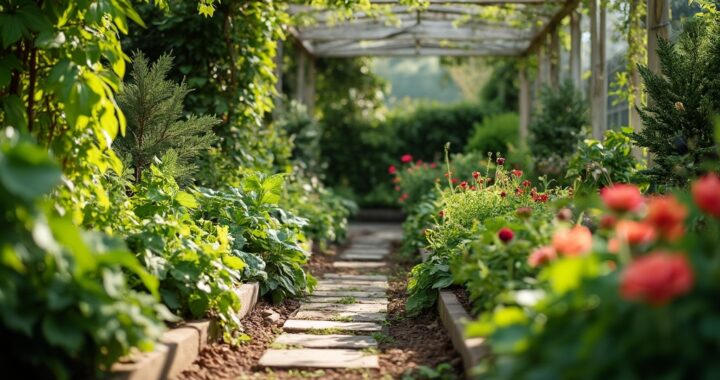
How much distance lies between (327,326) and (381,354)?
61cm

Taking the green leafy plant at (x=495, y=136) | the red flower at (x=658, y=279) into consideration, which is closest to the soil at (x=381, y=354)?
the red flower at (x=658, y=279)

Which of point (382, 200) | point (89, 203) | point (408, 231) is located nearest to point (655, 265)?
point (89, 203)

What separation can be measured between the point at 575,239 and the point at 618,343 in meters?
0.34

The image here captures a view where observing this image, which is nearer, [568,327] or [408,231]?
[568,327]

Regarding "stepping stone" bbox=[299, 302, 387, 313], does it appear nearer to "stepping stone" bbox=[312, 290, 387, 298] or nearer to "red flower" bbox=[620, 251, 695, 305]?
"stepping stone" bbox=[312, 290, 387, 298]

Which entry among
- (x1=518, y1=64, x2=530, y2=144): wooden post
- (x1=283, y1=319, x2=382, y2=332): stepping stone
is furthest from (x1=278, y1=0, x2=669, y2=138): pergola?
(x1=283, y1=319, x2=382, y2=332): stepping stone

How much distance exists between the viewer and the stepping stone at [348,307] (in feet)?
14.0

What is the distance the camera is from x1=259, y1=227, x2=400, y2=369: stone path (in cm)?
309

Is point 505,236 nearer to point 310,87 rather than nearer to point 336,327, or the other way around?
point 336,327

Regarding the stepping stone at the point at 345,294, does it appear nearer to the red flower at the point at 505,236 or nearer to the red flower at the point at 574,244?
the red flower at the point at 505,236

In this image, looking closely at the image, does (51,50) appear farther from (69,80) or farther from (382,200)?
(382,200)

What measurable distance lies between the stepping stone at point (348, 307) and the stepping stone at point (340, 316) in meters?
0.08

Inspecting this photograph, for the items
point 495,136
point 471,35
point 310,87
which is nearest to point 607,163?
point 471,35

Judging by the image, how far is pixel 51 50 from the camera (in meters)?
2.89
